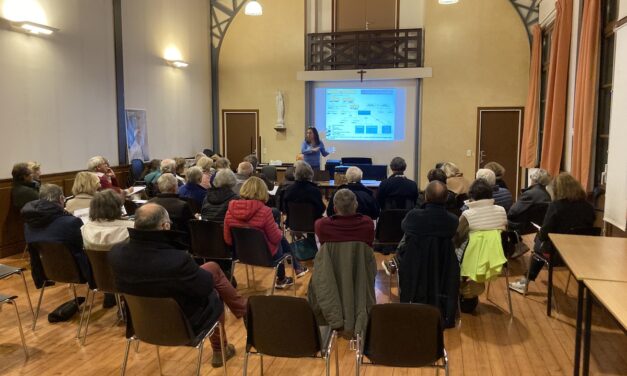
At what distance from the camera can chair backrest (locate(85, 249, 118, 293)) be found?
11.1 ft

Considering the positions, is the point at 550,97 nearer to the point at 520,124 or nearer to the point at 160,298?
the point at 520,124

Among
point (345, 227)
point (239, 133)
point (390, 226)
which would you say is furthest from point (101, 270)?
point (239, 133)

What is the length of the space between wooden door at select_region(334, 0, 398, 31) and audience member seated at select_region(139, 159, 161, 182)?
17.2 feet

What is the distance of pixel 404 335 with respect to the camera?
2410 millimetres

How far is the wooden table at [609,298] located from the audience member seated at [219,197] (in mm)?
3101

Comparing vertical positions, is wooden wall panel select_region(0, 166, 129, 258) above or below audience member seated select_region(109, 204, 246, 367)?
below

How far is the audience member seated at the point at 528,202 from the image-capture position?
5.04 meters

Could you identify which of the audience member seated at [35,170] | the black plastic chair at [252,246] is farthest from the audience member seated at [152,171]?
the black plastic chair at [252,246]

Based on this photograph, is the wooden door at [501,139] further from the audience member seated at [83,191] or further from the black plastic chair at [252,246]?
the audience member seated at [83,191]

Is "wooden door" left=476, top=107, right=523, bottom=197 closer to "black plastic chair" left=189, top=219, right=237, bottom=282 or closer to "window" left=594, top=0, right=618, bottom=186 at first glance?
"window" left=594, top=0, right=618, bottom=186

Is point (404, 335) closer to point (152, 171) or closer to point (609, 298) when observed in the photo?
point (609, 298)

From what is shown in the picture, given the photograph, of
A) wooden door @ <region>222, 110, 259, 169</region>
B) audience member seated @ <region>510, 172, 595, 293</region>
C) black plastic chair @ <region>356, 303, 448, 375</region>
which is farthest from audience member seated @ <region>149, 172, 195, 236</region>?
wooden door @ <region>222, 110, 259, 169</region>

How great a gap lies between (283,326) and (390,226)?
2.41m

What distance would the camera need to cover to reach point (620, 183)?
4.53 m
